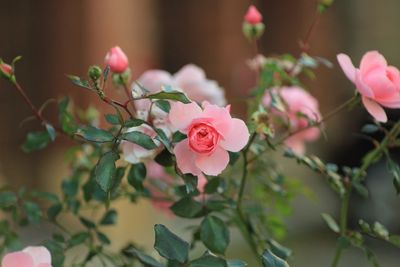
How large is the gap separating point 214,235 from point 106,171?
4.6 inches

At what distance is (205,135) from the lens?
0.47 meters

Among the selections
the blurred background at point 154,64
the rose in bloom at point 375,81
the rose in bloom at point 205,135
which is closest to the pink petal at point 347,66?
the rose in bloom at point 375,81

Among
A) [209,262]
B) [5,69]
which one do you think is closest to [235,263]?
[209,262]

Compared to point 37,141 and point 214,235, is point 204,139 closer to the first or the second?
point 214,235

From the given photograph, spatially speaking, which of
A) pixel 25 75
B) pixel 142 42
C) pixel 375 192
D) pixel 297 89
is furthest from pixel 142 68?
pixel 297 89

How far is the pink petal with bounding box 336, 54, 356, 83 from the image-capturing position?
52 cm

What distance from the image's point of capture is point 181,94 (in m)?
0.45

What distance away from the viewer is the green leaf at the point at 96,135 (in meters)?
0.48

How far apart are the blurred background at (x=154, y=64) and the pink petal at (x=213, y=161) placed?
4.40 ft

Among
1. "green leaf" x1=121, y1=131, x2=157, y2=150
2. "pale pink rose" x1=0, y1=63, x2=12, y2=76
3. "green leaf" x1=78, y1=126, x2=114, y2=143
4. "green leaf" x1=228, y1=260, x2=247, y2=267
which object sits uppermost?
"pale pink rose" x1=0, y1=63, x2=12, y2=76

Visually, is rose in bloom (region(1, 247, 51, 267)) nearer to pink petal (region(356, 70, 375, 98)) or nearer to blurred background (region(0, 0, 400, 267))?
pink petal (region(356, 70, 375, 98))

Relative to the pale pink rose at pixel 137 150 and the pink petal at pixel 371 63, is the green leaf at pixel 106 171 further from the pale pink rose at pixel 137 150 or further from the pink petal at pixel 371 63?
the pink petal at pixel 371 63

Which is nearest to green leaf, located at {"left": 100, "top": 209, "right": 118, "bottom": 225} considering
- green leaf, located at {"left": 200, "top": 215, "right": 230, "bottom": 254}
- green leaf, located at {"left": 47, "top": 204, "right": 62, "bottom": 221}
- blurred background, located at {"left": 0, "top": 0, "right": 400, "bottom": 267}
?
green leaf, located at {"left": 47, "top": 204, "right": 62, "bottom": 221}

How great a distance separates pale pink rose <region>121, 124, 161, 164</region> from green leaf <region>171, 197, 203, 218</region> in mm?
52
